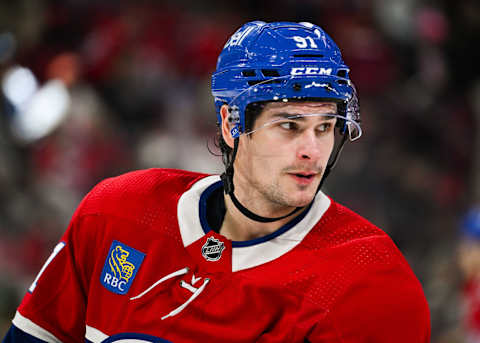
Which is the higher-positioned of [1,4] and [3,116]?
[1,4]

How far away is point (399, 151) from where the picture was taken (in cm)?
456

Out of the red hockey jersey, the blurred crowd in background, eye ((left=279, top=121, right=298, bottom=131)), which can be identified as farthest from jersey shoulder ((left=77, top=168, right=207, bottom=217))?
the blurred crowd in background

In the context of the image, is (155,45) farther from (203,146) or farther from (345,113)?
(345,113)

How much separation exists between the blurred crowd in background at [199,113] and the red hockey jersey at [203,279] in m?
2.23

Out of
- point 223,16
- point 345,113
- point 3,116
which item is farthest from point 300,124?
point 223,16

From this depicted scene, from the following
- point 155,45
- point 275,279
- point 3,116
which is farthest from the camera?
point 155,45

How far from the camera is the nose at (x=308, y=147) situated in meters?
1.39

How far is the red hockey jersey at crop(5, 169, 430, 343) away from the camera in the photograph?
4.20 ft

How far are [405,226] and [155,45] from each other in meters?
2.13

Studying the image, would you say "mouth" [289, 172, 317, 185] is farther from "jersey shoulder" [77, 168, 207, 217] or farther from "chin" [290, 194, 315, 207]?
"jersey shoulder" [77, 168, 207, 217]

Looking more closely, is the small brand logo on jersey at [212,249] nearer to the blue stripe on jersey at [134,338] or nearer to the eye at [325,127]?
the blue stripe on jersey at [134,338]

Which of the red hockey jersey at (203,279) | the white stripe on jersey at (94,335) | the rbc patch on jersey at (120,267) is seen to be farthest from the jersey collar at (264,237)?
the white stripe on jersey at (94,335)

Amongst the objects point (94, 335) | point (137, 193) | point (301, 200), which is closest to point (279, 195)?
point (301, 200)

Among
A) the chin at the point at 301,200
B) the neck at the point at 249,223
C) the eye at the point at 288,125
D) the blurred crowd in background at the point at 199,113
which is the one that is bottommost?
the blurred crowd in background at the point at 199,113
